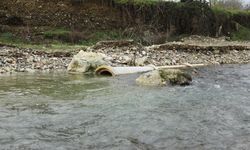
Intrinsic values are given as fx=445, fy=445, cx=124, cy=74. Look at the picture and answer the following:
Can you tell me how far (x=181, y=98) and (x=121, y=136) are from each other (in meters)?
5.12

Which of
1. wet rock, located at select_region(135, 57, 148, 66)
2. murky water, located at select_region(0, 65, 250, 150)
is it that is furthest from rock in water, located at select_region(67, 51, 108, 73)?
murky water, located at select_region(0, 65, 250, 150)

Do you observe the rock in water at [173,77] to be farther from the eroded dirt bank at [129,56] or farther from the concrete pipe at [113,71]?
the eroded dirt bank at [129,56]

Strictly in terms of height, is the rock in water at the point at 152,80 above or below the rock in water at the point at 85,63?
below

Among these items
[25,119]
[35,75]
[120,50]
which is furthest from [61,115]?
[120,50]

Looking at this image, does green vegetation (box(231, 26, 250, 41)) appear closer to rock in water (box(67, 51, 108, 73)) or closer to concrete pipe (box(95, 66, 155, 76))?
concrete pipe (box(95, 66, 155, 76))

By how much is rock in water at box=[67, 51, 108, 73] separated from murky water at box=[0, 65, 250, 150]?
2576 millimetres

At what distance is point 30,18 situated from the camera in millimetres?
33719

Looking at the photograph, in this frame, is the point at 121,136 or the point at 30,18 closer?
the point at 121,136

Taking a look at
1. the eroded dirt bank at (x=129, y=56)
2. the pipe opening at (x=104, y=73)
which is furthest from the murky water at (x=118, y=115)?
the eroded dirt bank at (x=129, y=56)

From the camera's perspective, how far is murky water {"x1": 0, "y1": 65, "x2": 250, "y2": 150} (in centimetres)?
894

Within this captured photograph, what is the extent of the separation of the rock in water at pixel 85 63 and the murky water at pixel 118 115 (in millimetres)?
2576

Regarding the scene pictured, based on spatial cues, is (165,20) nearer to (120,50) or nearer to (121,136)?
(120,50)

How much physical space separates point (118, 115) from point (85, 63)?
9.36 m

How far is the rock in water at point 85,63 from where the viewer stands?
66.6ft
